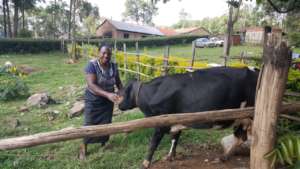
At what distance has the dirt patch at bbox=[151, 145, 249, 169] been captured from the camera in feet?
12.3

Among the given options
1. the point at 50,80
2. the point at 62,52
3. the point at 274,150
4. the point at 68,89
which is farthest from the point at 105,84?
the point at 62,52

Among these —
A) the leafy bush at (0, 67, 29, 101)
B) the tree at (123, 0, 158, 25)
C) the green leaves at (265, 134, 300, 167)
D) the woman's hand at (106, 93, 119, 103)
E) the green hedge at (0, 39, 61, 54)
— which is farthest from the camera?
the tree at (123, 0, 158, 25)

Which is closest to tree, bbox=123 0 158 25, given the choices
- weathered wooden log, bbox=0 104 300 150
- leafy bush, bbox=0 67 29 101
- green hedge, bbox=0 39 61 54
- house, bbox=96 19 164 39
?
house, bbox=96 19 164 39

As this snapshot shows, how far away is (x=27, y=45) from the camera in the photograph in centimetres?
2438

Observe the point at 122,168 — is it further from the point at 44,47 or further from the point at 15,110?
the point at 44,47

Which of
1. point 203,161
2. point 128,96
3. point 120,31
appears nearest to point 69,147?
point 128,96

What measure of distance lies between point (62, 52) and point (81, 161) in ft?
75.0

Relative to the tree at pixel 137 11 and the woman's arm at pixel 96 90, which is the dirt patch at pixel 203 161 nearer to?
the woman's arm at pixel 96 90

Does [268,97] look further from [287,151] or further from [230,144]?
[230,144]

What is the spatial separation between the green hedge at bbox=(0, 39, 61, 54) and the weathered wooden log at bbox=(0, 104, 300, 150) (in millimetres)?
23247

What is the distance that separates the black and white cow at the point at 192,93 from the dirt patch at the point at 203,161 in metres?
0.16

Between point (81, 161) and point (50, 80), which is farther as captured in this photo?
point (50, 80)

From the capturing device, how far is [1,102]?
8.02 metres

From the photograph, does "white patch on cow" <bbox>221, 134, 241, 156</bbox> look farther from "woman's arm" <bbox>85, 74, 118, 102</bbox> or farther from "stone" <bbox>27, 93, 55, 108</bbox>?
"stone" <bbox>27, 93, 55, 108</bbox>
